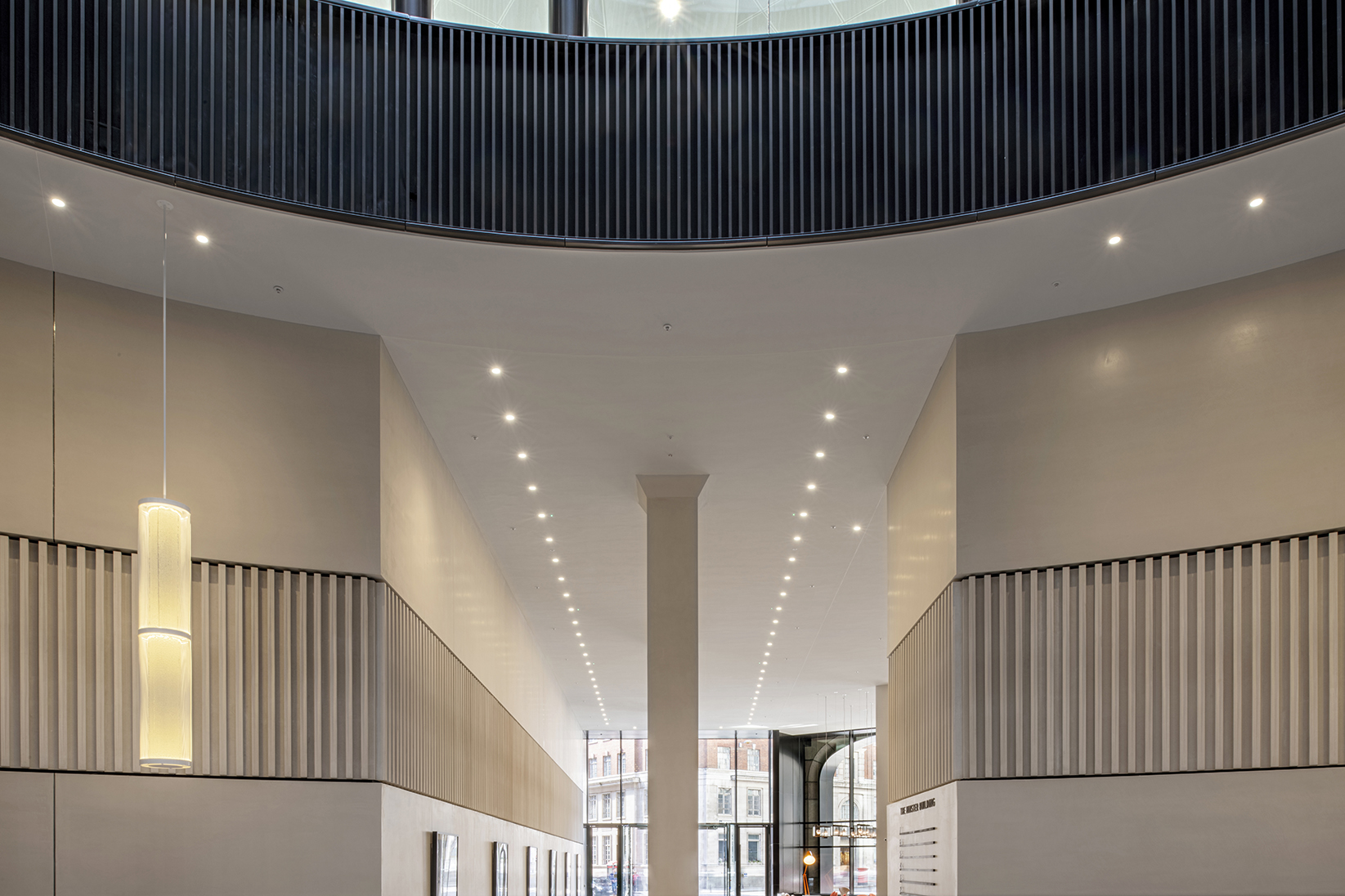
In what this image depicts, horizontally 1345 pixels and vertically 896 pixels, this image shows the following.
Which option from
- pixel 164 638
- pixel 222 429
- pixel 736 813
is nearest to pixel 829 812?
pixel 736 813

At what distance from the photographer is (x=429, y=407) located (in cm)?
1214

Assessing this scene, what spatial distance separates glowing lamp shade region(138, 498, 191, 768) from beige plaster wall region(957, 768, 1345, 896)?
6.05 meters

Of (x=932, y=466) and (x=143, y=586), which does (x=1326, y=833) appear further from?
(x=143, y=586)

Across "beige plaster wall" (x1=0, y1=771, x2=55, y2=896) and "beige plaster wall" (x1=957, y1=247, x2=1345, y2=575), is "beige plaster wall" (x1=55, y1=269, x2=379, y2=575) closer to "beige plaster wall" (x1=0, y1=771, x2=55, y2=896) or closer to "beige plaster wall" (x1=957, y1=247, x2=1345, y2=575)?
"beige plaster wall" (x1=0, y1=771, x2=55, y2=896)

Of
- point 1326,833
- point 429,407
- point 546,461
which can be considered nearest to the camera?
point 1326,833

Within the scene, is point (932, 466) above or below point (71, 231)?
below

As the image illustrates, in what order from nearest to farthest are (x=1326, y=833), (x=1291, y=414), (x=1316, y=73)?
(x=1316, y=73) < (x=1326, y=833) < (x=1291, y=414)

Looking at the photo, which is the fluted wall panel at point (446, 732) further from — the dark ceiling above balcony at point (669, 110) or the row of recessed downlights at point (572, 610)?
the dark ceiling above balcony at point (669, 110)

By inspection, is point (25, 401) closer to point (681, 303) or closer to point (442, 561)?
point (681, 303)

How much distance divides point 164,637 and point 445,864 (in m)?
6.19

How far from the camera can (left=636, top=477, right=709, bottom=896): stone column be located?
1275 centimetres

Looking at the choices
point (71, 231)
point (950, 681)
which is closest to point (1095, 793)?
point (950, 681)

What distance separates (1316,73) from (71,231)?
8.26 meters

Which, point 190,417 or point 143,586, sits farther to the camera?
point 190,417
